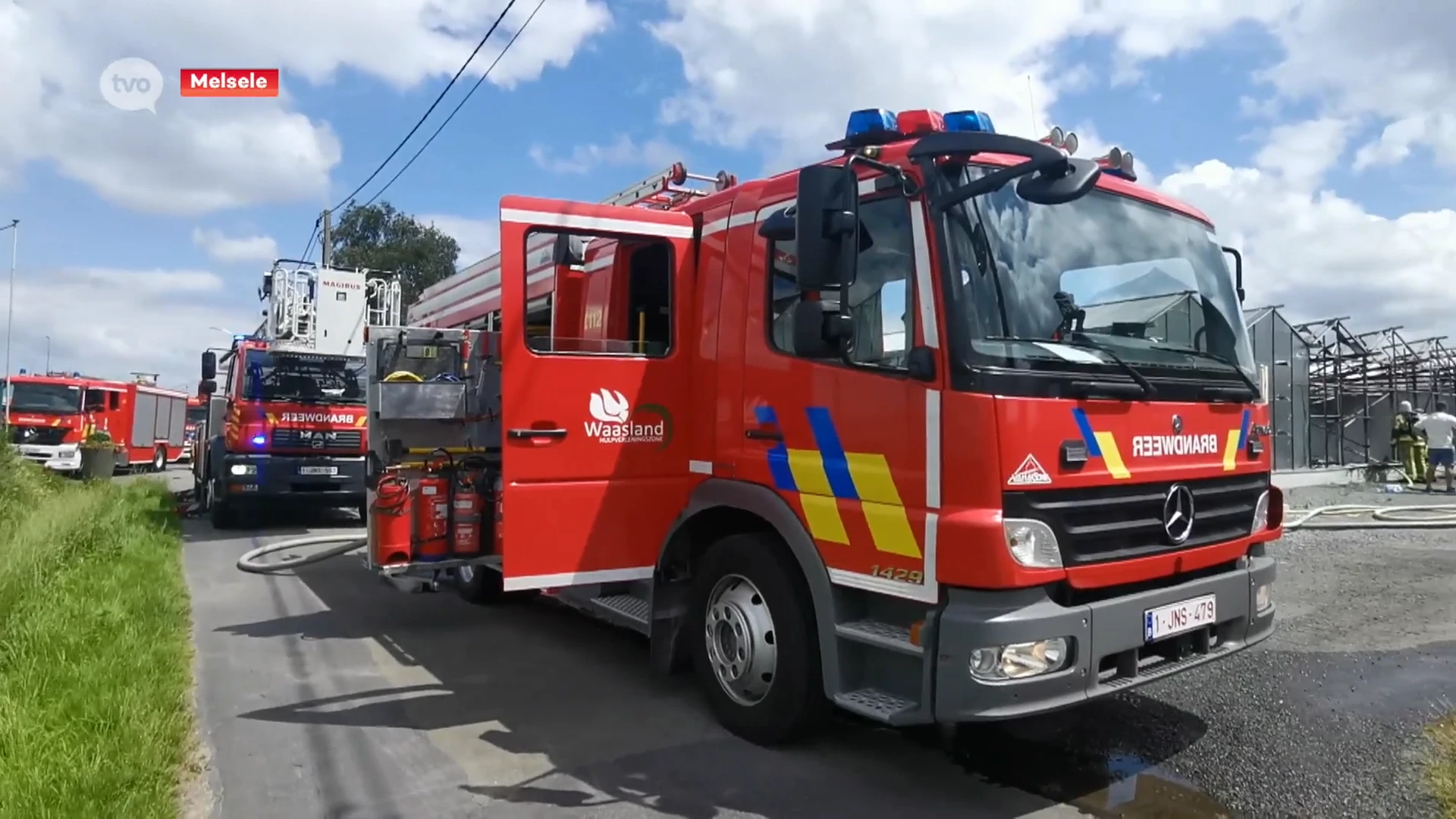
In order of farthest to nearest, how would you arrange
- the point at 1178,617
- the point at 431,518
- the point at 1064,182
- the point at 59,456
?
the point at 59,456 < the point at 431,518 < the point at 1178,617 < the point at 1064,182

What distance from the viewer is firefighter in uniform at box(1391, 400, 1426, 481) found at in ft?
54.9

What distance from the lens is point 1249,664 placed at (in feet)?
18.7

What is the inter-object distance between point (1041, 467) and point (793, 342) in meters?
1.21

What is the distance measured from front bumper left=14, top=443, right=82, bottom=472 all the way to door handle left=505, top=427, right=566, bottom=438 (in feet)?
79.4

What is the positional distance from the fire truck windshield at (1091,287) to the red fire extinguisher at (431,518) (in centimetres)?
351

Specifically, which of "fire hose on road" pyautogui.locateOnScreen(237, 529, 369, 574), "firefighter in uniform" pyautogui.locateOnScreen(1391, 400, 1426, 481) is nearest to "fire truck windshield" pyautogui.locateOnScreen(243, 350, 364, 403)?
"fire hose on road" pyautogui.locateOnScreen(237, 529, 369, 574)

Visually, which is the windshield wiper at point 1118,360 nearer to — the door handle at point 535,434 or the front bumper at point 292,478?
the door handle at point 535,434

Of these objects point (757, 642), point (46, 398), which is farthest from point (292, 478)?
point (46, 398)

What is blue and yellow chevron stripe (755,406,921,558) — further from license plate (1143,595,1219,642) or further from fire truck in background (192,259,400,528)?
fire truck in background (192,259,400,528)

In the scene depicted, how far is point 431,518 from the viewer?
5918mm

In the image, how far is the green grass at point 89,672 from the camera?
3691mm

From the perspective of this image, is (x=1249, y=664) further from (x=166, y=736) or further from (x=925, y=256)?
(x=166, y=736)

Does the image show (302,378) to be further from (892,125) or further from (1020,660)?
(1020,660)

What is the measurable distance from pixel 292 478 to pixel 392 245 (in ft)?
83.4
